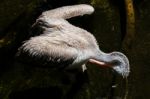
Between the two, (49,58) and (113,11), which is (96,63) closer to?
(49,58)

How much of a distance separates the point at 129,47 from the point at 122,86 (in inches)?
19.8

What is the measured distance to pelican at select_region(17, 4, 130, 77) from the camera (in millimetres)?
5480

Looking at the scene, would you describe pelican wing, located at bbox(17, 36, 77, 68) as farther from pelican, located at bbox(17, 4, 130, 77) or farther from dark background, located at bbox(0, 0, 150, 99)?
dark background, located at bbox(0, 0, 150, 99)

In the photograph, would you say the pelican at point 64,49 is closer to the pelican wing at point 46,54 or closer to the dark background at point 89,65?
the pelican wing at point 46,54

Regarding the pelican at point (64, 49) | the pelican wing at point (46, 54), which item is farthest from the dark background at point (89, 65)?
the pelican wing at point (46, 54)

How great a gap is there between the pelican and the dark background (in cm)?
17

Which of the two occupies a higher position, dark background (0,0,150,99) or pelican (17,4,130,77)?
pelican (17,4,130,77)

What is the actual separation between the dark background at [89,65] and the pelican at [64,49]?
172 mm

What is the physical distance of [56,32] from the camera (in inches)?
232

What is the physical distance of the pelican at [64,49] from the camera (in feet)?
18.0

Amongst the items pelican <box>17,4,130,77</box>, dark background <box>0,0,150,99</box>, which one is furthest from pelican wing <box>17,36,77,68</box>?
dark background <box>0,0,150,99</box>

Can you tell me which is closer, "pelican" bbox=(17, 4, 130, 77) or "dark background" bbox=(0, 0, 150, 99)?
"pelican" bbox=(17, 4, 130, 77)

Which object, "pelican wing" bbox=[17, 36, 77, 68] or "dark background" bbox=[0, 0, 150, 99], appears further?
"dark background" bbox=[0, 0, 150, 99]

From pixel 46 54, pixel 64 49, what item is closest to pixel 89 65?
pixel 64 49
